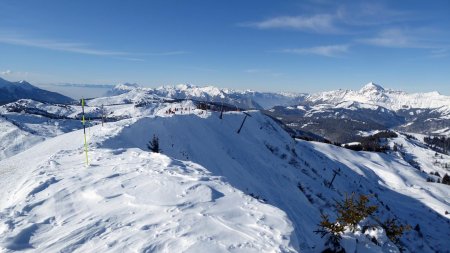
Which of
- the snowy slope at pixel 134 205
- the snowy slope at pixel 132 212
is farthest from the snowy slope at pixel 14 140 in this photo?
the snowy slope at pixel 132 212

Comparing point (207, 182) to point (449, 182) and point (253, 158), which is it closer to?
point (253, 158)

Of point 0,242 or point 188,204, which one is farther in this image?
point 188,204

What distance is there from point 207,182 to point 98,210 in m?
6.10

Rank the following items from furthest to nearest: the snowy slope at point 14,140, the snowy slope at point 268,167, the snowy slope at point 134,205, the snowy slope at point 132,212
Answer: the snowy slope at point 14,140 < the snowy slope at point 268,167 < the snowy slope at point 134,205 < the snowy slope at point 132,212

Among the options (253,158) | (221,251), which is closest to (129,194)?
(221,251)

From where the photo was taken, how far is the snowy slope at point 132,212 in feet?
39.6

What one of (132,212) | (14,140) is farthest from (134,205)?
(14,140)

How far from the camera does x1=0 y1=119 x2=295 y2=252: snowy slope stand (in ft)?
39.6

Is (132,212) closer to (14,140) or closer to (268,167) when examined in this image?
(268,167)

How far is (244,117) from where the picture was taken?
73000mm

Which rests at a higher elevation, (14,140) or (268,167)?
(268,167)

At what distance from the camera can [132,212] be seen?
48.1 ft

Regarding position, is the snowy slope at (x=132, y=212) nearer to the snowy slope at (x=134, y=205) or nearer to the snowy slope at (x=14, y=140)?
the snowy slope at (x=134, y=205)

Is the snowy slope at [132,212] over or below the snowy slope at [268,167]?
over
